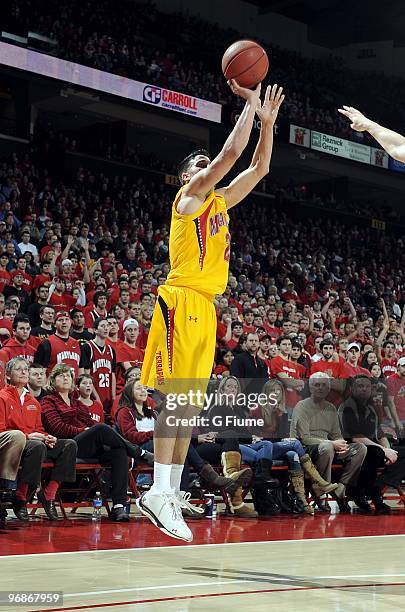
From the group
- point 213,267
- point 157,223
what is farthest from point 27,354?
point 157,223

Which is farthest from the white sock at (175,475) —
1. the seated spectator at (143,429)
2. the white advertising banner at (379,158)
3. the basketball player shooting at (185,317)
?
the white advertising banner at (379,158)

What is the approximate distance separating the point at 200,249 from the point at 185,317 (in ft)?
1.46

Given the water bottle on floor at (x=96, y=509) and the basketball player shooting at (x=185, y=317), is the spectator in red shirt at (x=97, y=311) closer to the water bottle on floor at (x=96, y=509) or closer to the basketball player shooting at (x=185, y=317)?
the water bottle on floor at (x=96, y=509)

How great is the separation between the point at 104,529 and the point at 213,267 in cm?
320

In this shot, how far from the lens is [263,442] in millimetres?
9195

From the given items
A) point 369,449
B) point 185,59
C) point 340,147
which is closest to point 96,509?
point 369,449

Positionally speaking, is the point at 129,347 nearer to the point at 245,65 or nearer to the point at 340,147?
the point at 245,65

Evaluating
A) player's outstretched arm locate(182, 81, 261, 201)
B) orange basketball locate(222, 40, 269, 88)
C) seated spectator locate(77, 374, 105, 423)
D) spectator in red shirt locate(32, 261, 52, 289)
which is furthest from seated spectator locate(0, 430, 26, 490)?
spectator in red shirt locate(32, 261, 52, 289)

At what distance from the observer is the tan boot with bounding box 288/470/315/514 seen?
9.26m

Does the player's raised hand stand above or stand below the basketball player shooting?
above

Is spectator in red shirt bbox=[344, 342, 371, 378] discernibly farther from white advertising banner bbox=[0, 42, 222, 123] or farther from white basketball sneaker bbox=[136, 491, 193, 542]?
white advertising banner bbox=[0, 42, 222, 123]

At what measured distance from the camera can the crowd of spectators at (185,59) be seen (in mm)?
20094

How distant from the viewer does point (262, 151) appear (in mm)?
5566

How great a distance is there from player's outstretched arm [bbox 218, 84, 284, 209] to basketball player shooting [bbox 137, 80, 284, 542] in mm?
46
